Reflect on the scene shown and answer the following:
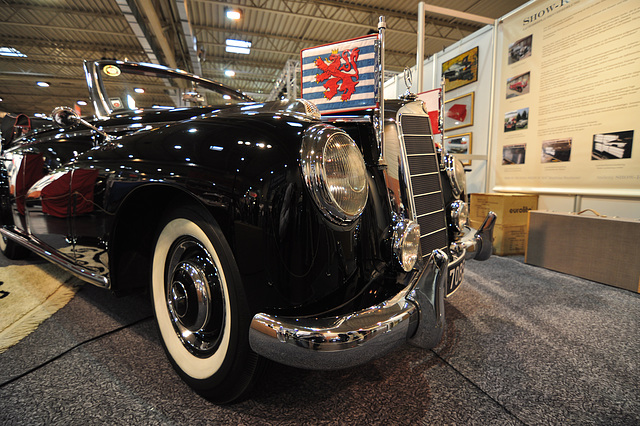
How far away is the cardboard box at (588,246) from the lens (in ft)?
7.88

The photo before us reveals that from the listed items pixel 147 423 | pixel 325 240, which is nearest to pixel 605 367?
pixel 325 240

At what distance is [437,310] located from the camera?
1006 millimetres

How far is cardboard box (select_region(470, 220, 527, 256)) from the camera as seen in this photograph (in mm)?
3449

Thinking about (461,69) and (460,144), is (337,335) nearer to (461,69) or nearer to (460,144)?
(460,144)

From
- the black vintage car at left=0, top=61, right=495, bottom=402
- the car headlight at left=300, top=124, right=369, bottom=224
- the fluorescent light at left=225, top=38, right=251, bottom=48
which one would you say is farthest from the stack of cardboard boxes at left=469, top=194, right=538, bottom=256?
the fluorescent light at left=225, top=38, right=251, bottom=48

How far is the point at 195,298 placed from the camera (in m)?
1.11

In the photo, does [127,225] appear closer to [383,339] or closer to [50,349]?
[50,349]

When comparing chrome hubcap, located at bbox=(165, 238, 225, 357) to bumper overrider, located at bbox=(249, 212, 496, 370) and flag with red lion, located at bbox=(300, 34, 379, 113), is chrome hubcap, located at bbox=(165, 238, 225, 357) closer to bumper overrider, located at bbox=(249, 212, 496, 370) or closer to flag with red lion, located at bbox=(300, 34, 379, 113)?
bumper overrider, located at bbox=(249, 212, 496, 370)

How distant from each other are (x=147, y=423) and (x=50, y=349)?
2.54 feet

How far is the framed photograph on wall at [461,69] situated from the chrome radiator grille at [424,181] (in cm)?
342

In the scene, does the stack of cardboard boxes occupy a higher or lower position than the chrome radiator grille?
lower

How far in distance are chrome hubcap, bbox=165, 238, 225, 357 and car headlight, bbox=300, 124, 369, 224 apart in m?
0.45

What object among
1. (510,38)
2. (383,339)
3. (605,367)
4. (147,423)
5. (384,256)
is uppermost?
(510,38)

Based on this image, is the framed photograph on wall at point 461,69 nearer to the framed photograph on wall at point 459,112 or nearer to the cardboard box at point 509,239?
the framed photograph on wall at point 459,112
